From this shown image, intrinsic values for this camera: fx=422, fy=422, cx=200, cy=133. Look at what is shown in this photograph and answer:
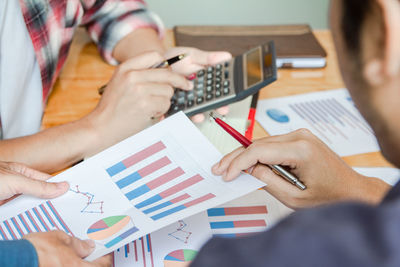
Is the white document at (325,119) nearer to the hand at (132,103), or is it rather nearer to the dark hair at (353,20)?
the hand at (132,103)

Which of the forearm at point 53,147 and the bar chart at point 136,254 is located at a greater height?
the forearm at point 53,147

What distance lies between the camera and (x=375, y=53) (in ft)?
0.97

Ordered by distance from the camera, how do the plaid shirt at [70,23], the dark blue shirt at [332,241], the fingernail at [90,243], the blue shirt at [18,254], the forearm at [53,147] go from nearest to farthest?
the dark blue shirt at [332,241], the blue shirt at [18,254], the fingernail at [90,243], the forearm at [53,147], the plaid shirt at [70,23]

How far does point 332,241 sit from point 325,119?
1.95 ft

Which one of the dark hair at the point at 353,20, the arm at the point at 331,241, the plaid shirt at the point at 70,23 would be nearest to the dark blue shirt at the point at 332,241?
the arm at the point at 331,241

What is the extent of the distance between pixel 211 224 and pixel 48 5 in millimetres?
513

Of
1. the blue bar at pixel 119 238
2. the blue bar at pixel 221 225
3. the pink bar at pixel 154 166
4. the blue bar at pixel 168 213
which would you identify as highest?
the pink bar at pixel 154 166

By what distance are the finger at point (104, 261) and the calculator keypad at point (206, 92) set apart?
0.94 ft

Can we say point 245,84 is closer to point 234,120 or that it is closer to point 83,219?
point 234,120

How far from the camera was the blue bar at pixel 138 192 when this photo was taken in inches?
21.6

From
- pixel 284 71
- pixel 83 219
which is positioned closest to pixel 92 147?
pixel 83 219

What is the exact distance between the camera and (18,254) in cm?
43

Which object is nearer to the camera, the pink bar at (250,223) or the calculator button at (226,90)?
the pink bar at (250,223)

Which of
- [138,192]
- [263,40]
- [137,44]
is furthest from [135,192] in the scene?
[263,40]
